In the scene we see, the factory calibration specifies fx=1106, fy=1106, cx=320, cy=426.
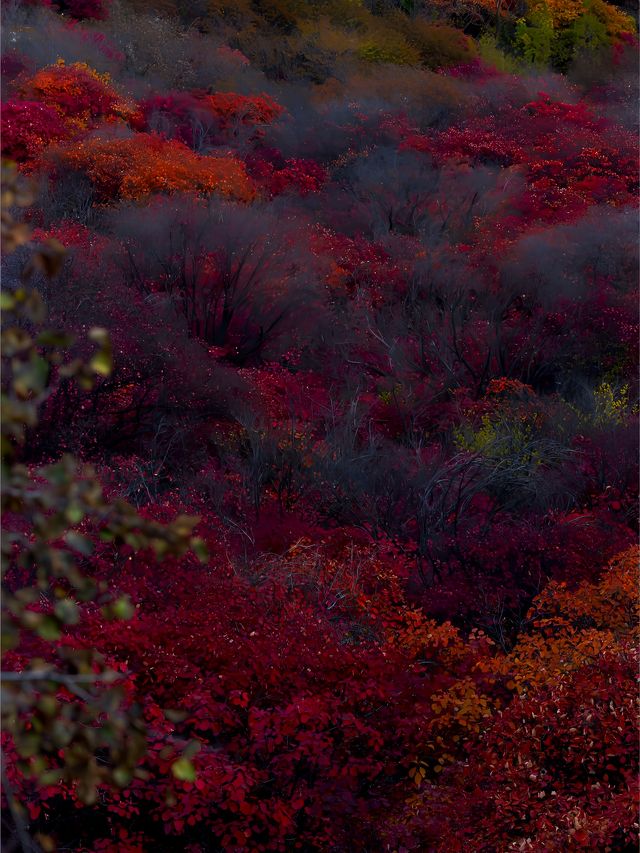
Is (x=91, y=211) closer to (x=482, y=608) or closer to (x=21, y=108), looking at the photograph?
(x=21, y=108)

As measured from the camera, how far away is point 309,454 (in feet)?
71.5

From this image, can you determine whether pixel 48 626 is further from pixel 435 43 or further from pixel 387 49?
pixel 435 43

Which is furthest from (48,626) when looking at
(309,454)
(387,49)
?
(387,49)

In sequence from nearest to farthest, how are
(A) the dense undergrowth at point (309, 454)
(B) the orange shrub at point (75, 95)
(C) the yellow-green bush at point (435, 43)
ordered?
1. (A) the dense undergrowth at point (309, 454)
2. (B) the orange shrub at point (75, 95)
3. (C) the yellow-green bush at point (435, 43)

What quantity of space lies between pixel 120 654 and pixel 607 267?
23.5 metres

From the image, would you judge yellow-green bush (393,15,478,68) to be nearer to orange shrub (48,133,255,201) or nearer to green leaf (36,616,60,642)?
orange shrub (48,133,255,201)

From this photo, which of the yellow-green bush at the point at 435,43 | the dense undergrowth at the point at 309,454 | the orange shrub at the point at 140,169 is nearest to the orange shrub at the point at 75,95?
the dense undergrowth at the point at 309,454

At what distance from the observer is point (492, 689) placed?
50.3 ft

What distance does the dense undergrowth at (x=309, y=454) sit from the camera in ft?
38.2

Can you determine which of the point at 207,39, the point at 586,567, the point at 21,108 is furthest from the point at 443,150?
the point at 586,567

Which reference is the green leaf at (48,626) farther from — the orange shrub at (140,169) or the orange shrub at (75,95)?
the orange shrub at (75,95)

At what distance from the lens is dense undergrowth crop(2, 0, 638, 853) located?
11641 mm

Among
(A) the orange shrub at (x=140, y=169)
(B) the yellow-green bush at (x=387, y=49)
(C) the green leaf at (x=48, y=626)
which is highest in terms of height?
(C) the green leaf at (x=48, y=626)

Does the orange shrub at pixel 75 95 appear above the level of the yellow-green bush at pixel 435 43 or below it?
below
